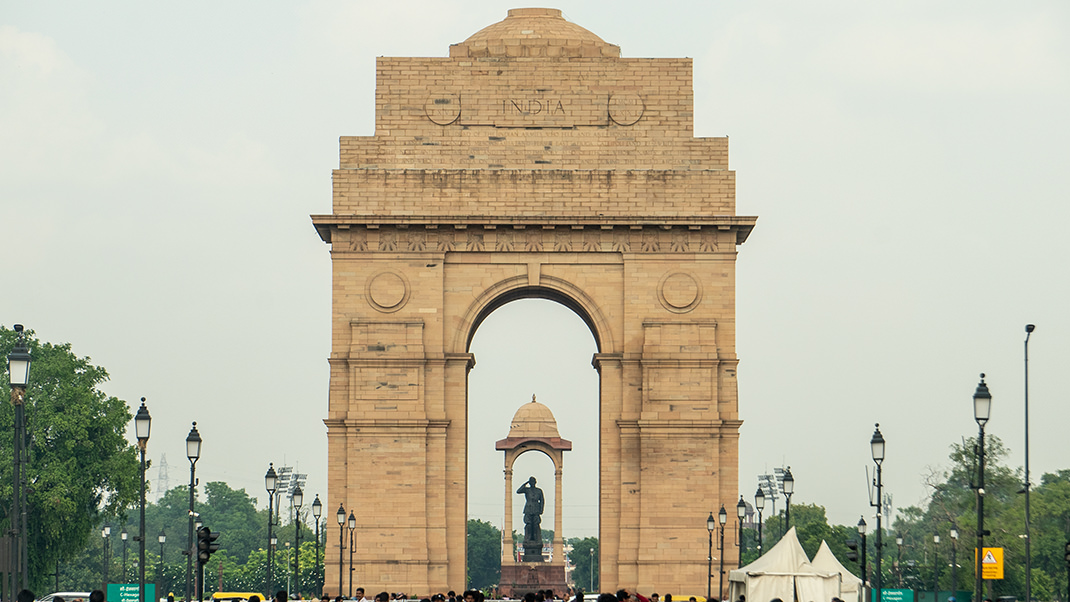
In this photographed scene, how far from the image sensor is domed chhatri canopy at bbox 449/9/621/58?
50344 millimetres

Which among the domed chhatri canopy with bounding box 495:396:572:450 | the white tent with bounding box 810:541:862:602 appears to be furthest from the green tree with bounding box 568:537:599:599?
the white tent with bounding box 810:541:862:602

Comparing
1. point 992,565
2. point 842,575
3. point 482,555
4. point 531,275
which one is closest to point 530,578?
point 531,275

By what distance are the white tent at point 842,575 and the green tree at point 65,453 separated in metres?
24.0

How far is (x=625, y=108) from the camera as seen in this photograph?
4947 centimetres

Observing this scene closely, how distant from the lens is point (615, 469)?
48875mm

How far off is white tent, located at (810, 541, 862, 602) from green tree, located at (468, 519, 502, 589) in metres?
93.0

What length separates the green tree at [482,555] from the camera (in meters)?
130

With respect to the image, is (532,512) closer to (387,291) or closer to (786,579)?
(387,291)

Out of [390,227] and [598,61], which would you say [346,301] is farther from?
[598,61]

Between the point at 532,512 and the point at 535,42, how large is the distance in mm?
35461

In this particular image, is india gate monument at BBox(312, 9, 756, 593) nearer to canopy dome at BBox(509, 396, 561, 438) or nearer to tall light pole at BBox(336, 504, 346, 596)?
tall light pole at BBox(336, 504, 346, 596)

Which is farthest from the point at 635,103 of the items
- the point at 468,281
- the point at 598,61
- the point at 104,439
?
the point at 104,439

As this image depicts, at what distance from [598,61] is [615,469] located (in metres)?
11.7

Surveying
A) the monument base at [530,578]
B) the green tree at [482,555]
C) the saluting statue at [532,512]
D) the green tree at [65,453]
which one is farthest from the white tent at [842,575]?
the green tree at [482,555]
